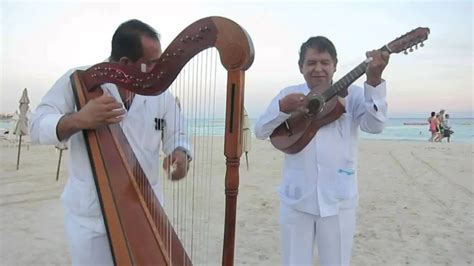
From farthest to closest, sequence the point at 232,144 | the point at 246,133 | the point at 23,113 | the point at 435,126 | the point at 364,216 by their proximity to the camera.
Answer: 1. the point at 435,126
2. the point at 23,113
3. the point at 246,133
4. the point at 364,216
5. the point at 232,144

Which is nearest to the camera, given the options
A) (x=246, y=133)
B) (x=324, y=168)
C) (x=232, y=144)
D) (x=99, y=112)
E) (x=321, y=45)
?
(x=232, y=144)

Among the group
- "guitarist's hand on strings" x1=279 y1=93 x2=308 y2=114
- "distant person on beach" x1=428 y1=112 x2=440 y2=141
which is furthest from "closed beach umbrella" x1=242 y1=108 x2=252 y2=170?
"distant person on beach" x1=428 y1=112 x2=440 y2=141

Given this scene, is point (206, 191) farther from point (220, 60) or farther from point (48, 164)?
point (48, 164)

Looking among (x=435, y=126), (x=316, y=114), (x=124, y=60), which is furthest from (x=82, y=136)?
(x=435, y=126)

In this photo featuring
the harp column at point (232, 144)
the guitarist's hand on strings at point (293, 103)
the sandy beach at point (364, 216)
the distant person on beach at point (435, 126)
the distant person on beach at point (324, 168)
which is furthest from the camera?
the distant person on beach at point (435, 126)

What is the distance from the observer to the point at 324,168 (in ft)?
7.07

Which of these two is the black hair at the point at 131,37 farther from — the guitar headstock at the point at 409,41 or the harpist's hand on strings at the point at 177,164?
the guitar headstock at the point at 409,41

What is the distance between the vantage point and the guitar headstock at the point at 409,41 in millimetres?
1964

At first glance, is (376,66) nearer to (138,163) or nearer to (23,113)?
(138,163)

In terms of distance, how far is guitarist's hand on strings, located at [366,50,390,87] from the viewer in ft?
6.36

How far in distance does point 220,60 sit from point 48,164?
30.6 feet

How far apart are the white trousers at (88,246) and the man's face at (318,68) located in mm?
1293

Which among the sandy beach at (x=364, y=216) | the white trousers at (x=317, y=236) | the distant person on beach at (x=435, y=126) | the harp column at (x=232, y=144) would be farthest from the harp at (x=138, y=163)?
the distant person on beach at (x=435, y=126)

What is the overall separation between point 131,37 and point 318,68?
105 centimetres
